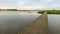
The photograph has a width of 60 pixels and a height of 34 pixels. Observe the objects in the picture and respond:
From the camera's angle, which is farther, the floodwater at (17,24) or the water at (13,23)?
the water at (13,23)

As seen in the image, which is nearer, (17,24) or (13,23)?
(17,24)

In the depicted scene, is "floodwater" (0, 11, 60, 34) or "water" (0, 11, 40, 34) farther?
"water" (0, 11, 40, 34)

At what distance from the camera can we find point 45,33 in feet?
9.43

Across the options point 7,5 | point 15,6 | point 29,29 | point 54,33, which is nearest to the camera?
point 29,29

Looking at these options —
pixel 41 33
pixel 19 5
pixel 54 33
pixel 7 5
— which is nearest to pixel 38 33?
pixel 41 33

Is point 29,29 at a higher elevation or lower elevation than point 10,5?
higher

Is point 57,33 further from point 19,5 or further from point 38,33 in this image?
point 19,5

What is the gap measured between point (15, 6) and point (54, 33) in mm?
7350

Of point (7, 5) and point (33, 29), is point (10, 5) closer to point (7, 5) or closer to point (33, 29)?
point (7, 5)

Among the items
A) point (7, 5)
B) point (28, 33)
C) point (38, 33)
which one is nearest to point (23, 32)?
point (28, 33)

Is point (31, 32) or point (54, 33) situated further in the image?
point (54, 33)

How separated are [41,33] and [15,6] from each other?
9229mm

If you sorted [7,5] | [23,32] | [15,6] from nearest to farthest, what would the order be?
[23,32]
[7,5]
[15,6]

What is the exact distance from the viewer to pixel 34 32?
280 centimetres
